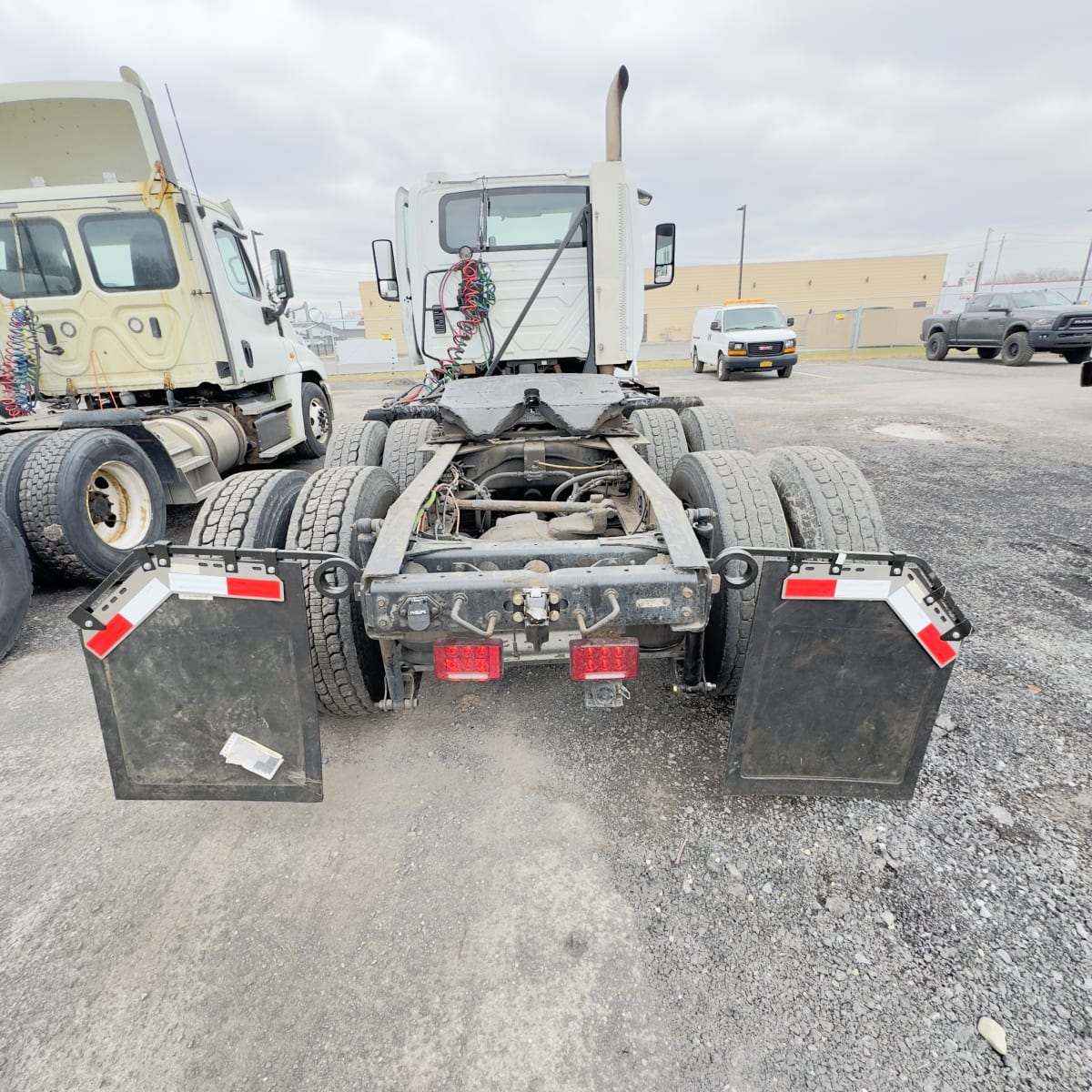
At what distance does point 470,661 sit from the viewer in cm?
186

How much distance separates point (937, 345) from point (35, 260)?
2043cm

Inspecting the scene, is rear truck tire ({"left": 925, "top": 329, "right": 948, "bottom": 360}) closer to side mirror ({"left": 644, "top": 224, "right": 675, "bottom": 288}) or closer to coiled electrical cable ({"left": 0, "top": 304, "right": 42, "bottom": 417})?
side mirror ({"left": 644, "top": 224, "right": 675, "bottom": 288})

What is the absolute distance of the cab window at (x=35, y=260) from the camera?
5.13 m

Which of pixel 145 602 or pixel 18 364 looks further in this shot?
pixel 18 364

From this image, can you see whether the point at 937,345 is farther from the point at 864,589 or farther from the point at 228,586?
the point at 228,586

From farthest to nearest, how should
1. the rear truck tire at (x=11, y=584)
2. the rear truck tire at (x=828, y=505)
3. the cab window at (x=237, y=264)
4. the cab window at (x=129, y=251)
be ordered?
the cab window at (x=237, y=264) → the cab window at (x=129, y=251) → the rear truck tire at (x=11, y=584) → the rear truck tire at (x=828, y=505)

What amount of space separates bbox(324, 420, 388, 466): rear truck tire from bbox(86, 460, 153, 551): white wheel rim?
1.73 metres

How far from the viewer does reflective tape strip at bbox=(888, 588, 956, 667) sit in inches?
67.9

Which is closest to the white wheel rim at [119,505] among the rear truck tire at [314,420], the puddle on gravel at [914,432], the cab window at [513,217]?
the rear truck tire at [314,420]

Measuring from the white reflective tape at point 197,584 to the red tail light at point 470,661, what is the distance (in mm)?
636

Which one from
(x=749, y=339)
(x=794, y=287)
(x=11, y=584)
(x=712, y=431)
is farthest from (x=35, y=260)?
(x=794, y=287)

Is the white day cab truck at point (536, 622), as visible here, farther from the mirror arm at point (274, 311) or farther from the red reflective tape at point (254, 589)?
the mirror arm at point (274, 311)

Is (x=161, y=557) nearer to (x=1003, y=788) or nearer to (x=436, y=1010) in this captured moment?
(x=436, y=1010)

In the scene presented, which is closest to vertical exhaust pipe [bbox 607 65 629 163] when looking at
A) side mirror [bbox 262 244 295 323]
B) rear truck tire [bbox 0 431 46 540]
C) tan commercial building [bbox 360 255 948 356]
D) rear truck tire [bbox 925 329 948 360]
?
side mirror [bbox 262 244 295 323]
